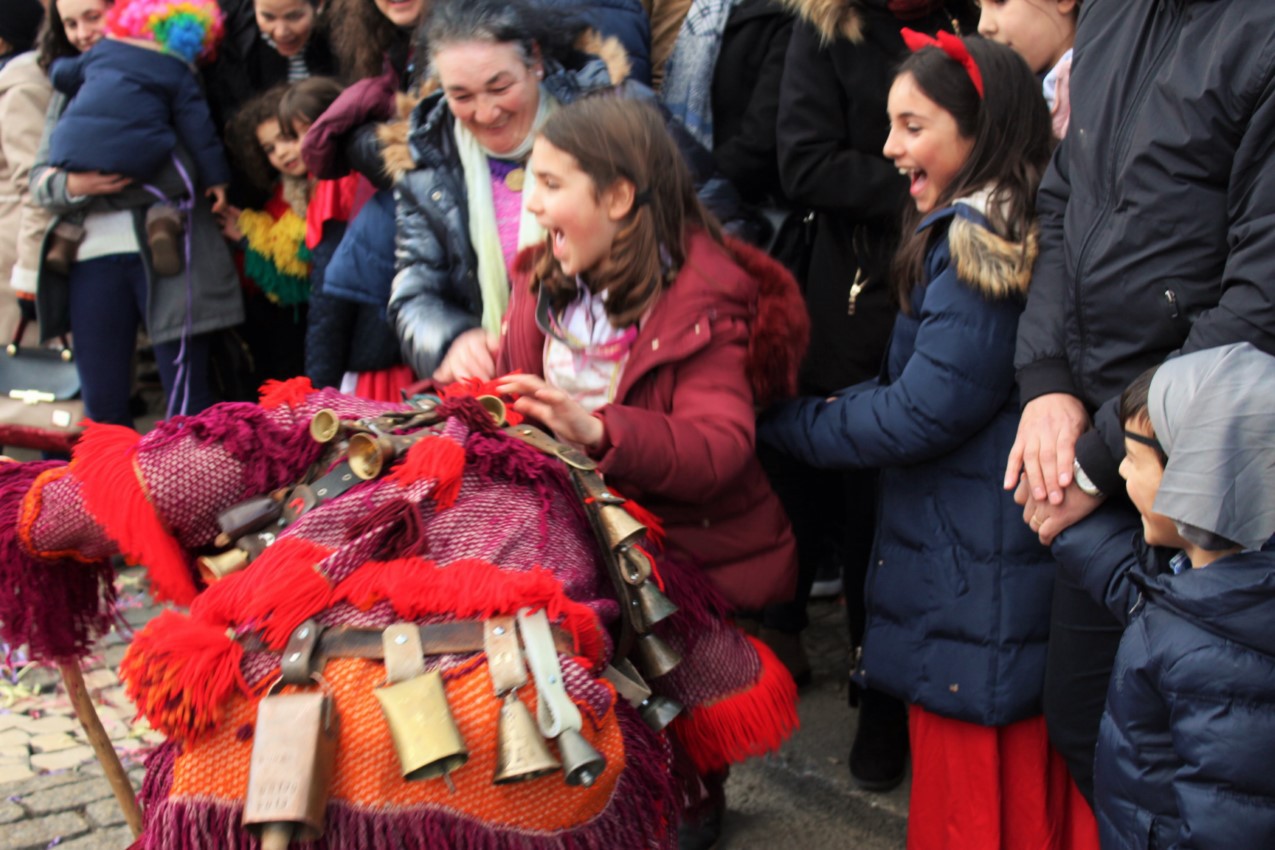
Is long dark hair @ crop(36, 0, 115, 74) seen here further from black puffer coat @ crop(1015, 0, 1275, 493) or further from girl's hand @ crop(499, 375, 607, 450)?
black puffer coat @ crop(1015, 0, 1275, 493)

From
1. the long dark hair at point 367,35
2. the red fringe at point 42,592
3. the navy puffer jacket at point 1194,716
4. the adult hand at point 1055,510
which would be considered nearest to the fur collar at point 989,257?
the adult hand at point 1055,510

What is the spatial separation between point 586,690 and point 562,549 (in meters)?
0.32

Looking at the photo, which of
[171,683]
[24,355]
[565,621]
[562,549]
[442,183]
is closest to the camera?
[171,683]

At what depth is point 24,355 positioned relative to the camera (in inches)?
184

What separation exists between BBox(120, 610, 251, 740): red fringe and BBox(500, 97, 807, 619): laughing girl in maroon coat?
33.1 inches

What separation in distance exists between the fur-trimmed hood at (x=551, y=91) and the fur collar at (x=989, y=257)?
103cm

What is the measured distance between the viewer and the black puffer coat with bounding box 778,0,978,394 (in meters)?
3.22

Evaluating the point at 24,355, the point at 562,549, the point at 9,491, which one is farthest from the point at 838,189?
the point at 24,355

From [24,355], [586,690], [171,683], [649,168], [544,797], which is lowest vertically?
[24,355]

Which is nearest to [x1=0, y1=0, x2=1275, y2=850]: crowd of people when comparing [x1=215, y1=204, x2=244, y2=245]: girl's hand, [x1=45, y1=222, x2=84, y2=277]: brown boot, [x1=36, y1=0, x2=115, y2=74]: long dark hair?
[x1=215, y1=204, x2=244, y2=245]: girl's hand

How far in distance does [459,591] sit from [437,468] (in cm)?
23

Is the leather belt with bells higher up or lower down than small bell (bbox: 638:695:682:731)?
higher up

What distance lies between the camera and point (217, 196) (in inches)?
178

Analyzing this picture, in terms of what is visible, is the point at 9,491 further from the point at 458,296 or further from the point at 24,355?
the point at 24,355
